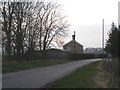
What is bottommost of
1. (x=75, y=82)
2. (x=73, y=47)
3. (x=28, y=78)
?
(x=28, y=78)

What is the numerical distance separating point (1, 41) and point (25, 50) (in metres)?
9.72

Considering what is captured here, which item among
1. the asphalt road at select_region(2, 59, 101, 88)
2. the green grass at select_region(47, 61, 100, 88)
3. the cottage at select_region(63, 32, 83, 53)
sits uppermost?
the cottage at select_region(63, 32, 83, 53)

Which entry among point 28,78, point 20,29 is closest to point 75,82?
point 28,78

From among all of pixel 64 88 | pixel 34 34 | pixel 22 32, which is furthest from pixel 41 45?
pixel 64 88

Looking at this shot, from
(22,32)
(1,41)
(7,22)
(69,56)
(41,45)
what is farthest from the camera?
(69,56)

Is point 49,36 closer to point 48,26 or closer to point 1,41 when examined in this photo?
point 48,26

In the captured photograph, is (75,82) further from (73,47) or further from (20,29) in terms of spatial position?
(73,47)

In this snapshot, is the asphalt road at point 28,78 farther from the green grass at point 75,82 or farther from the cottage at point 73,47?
the cottage at point 73,47

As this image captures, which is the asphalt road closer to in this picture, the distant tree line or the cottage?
the distant tree line

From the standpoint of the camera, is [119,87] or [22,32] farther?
[22,32]

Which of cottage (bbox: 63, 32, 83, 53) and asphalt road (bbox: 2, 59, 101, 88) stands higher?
cottage (bbox: 63, 32, 83, 53)

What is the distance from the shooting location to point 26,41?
5425 centimetres

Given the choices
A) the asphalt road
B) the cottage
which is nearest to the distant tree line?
the asphalt road

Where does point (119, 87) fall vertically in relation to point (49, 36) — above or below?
below
